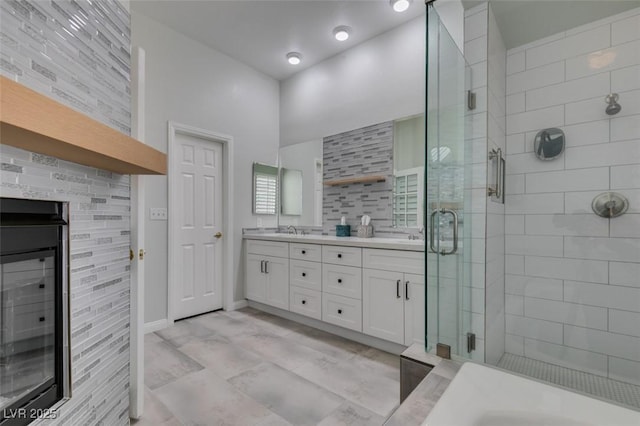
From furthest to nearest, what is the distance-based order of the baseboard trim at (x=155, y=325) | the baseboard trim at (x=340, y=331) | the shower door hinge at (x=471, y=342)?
the baseboard trim at (x=155, y=325) < the baseboard trim at (x=340, y=331) < the shower door hinge at (x=471, y=342)

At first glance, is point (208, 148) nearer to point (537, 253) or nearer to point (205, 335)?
point (205, 335)

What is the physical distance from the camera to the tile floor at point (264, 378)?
5.15ft

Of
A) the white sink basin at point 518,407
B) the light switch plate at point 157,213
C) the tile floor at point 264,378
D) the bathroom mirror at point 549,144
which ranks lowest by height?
the tile floor at point 264,378

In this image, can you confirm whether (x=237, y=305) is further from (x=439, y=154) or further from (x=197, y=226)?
(x=439, y=154)

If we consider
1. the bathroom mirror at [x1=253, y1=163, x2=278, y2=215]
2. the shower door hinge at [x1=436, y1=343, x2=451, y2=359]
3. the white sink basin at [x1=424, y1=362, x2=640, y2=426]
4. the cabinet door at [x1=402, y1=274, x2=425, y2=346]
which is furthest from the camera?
the bathroom mirror at [x1=253, y1=163, x2=278, y2=215]

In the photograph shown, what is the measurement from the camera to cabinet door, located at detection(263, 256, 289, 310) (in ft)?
9.83

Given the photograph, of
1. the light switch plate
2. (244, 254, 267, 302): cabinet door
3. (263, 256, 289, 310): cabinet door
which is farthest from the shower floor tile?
the light switch plate

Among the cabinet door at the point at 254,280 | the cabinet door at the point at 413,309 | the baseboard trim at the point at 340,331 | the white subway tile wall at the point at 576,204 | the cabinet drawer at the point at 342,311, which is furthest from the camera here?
the cabinet door at the point at 254,280

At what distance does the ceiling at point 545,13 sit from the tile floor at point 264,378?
234 cm

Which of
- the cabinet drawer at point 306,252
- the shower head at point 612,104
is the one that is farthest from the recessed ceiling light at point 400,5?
the cabinet drawer at point 306,252

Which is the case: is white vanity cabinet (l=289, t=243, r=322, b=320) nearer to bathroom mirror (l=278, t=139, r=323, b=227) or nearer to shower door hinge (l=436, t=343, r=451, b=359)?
bathroom mirror (l=278, t=139, r=323, b=227)

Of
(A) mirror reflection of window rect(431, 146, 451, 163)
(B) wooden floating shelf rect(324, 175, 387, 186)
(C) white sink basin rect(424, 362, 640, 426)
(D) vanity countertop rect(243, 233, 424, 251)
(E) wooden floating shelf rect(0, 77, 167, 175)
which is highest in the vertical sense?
(B) wooden floating shelf rect(324, 175, 387, 186)

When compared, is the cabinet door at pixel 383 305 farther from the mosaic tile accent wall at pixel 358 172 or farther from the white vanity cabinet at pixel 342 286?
the mosaic tile accent wall at pixel 358 172

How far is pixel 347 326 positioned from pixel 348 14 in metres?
2.80
